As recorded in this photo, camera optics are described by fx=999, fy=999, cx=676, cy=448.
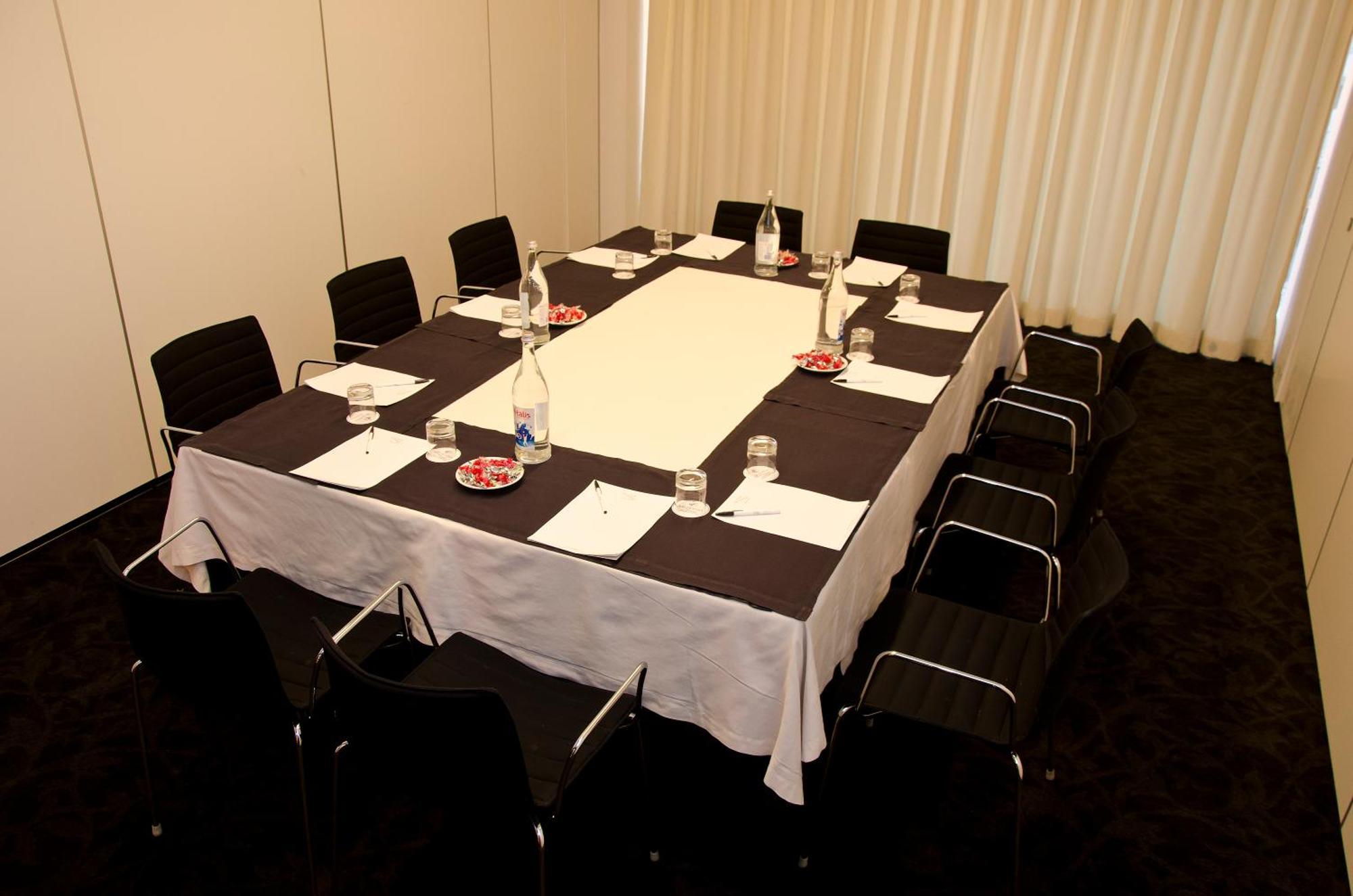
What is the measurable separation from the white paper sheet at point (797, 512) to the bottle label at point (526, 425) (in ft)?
1.81

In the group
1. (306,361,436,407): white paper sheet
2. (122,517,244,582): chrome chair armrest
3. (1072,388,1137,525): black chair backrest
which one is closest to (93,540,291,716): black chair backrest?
(122,517,244,582): chrome chair armrest

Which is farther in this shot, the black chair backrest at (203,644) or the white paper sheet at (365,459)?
the white paper sheet at (365,459)

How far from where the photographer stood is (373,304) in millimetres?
4078

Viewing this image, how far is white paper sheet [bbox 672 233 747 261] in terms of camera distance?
4672 mm

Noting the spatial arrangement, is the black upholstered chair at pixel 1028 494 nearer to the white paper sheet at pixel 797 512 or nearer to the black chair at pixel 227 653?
the white paper sheet at pixel 797 512

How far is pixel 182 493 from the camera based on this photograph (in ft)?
9.10

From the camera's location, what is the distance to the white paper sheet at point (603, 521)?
2334 mm

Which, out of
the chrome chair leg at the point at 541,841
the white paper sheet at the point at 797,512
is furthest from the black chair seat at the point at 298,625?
the white paper sheet at the point at 797,512

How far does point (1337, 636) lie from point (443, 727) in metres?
2.85

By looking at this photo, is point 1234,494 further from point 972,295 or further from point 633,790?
point 633,790

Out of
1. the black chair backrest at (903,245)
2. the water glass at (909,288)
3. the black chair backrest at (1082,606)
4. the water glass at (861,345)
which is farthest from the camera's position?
the black chair backrest at (903,245)

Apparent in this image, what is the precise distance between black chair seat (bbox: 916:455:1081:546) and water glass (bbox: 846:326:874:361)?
0.48 metres

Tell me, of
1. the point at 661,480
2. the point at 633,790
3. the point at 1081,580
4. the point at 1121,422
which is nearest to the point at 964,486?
the point at 1121,422

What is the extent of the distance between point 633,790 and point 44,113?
3159 mm
